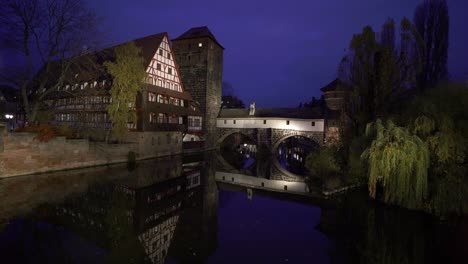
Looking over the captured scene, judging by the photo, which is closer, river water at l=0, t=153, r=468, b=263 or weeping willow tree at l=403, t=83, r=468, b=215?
river water at l=0, t=153, r=468, b=263

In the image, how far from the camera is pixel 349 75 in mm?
15828

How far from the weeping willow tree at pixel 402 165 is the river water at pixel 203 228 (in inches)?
31.3

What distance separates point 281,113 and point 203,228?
24.0 meters

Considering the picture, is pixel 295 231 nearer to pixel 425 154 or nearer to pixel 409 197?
pixel 409 197

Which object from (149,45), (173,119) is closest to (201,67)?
(149,45)

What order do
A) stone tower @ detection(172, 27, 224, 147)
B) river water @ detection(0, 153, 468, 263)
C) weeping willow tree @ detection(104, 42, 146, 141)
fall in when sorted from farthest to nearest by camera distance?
stone tower @ detection(172, 27, 224, 147) → weeping willow tree @ detection(104, 42, 146, 141) → river water @ detection(0, 153, 468, 263)

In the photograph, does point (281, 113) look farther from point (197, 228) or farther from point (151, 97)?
point (197, 228)

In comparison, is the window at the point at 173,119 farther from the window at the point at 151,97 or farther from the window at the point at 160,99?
the window at the point at 151,97

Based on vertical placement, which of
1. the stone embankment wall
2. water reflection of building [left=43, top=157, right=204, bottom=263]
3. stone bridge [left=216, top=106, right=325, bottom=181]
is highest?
stone bridge [left=216, top=106, right=325, bottom=181]

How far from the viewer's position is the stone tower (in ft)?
102

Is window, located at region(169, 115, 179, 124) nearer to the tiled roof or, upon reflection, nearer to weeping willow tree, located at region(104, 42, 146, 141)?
weeping willow tree, located at region(104, 42, 146, 141)

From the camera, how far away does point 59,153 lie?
15.3 metres

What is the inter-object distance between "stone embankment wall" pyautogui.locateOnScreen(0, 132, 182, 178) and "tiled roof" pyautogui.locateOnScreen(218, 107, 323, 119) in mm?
13054

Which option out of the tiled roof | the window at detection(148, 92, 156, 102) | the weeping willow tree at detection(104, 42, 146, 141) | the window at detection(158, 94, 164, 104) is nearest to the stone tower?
the tiled roof
